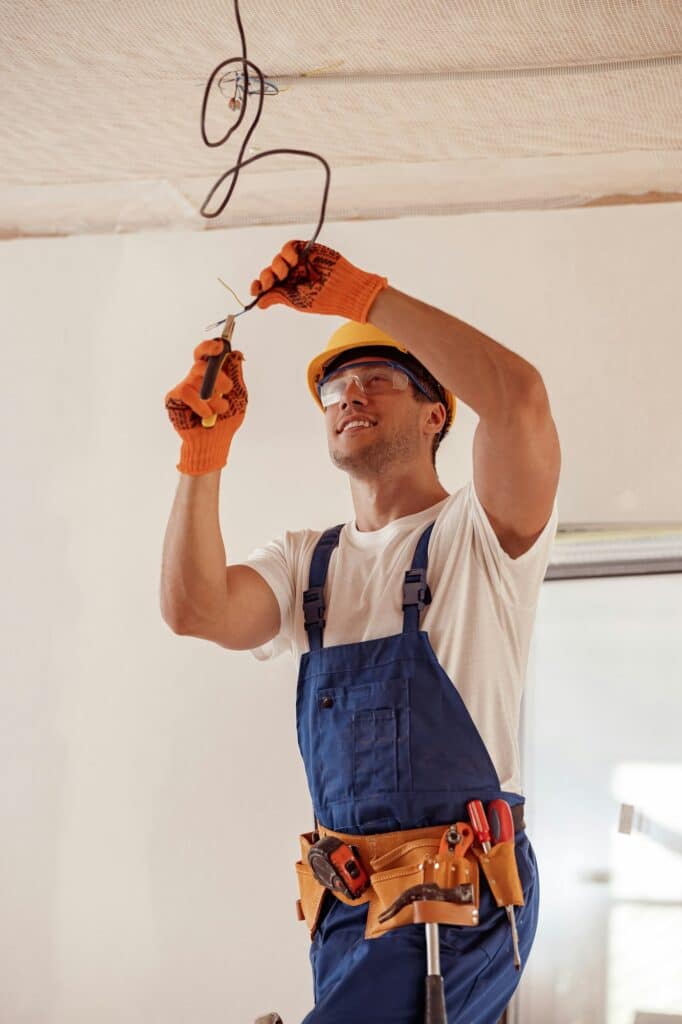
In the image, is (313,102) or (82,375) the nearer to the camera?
(313,102)

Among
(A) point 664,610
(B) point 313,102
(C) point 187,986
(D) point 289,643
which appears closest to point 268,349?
(B) point 313,102

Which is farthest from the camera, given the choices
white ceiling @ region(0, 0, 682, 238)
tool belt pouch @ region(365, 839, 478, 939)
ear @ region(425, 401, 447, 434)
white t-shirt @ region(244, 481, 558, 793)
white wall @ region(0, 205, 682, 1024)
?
white wall @ region(0, 205, 682, 1024)

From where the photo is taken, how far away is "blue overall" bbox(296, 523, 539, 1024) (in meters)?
1.76

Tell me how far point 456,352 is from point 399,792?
729 mm

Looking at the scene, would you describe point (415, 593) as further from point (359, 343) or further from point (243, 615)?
point (359, 343)

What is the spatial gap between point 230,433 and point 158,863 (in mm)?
1308

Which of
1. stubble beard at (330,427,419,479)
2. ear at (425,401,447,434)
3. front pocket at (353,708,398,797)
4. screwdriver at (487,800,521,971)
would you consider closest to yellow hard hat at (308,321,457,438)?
ear at (425,401,447,434)

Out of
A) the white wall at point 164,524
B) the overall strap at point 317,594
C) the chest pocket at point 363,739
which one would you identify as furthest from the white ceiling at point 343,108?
the chest pocket at point 363,739

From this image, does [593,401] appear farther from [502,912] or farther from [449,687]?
[502,912]

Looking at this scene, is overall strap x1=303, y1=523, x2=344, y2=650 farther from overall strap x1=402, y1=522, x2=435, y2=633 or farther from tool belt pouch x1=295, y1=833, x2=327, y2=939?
tool belt pouch x1=295, y1=833, x2=327, y2=939

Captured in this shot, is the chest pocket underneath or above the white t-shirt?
underneath

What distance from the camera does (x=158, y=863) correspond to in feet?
9.36

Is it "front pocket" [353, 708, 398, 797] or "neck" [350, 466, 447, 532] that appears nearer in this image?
"front pocket" [353, 708, 398, 797]

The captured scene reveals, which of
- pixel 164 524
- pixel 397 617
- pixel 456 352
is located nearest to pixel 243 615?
pixel 397 617
